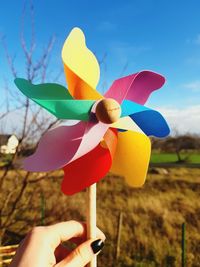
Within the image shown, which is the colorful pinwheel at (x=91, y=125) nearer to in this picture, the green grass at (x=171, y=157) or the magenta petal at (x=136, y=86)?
the magenta petal at (x=136, y=86)

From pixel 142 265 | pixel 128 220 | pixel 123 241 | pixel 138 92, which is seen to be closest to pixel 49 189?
pixel 128 220

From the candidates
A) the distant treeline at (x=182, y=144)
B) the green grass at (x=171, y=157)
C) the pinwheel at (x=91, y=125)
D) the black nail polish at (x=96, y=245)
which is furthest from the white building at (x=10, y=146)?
the green grass at (x=171, y=157)

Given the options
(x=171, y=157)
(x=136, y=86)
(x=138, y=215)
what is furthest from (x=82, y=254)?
(x=171, y=157)

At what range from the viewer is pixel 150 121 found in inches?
44.8

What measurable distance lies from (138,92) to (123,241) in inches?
159

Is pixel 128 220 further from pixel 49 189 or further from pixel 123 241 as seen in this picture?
pixel 49 189

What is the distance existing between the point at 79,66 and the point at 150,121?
276 mm

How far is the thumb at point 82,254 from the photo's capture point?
3.22ft

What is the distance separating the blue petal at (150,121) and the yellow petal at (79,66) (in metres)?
0.12

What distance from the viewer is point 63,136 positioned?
1.03 m

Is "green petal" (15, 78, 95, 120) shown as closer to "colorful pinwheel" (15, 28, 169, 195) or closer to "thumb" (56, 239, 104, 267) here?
"colorful pinwheel" (15, 28, 169, 195)

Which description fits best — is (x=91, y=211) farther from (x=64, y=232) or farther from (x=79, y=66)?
(x=79, y=66)

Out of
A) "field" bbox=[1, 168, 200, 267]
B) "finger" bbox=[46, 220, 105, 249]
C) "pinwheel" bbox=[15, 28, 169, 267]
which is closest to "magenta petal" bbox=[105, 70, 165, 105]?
"pinwheel" bbox=[15, 28, 169, 267]

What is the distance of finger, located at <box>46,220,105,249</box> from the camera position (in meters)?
1.00
